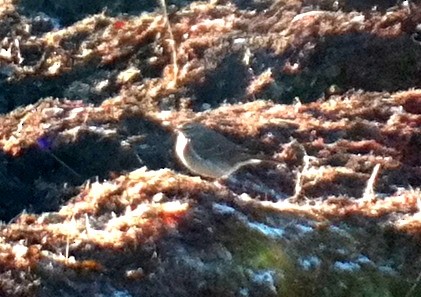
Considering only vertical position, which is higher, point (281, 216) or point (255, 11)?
point (281, 216)

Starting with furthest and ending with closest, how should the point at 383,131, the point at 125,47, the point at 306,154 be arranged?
the point at 125,47
the point at 383,131
the point at 306,154

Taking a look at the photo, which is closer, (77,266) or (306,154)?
(77,266)

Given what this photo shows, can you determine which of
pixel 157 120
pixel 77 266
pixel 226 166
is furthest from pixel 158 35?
pixel 77 266

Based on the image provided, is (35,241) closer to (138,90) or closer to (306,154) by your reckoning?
(306,154)

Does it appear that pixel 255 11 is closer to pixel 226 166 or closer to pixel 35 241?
pixel 226 166

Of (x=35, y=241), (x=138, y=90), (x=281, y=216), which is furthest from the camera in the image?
(x=138, y=90)

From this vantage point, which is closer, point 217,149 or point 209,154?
point 209,154

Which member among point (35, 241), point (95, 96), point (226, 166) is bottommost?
point (95, 96)
